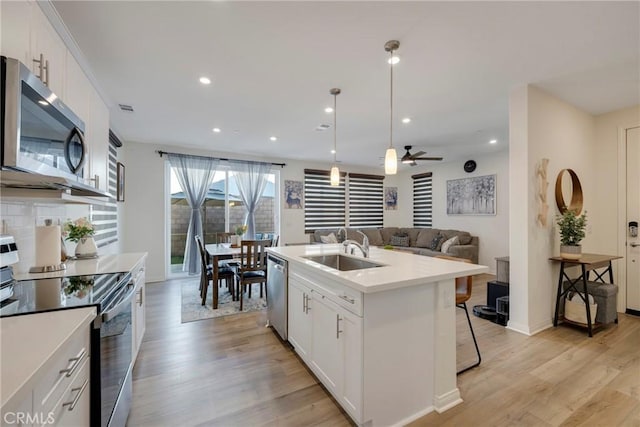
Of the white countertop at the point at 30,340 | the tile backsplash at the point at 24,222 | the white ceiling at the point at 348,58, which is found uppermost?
the white ceiling at the point at 348,58

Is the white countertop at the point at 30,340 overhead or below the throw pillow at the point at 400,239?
overhead

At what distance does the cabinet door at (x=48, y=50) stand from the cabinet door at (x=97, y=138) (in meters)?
0.56

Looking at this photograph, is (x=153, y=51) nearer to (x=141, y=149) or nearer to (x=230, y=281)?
(x=230, y=281)

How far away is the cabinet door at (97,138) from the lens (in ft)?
7.98

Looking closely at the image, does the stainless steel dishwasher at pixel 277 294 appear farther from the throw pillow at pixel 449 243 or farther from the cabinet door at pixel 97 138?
the throw pillow at pixel 449 243

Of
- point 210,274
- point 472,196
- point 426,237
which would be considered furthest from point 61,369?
point 472,196

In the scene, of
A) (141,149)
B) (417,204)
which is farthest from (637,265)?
(141,149)

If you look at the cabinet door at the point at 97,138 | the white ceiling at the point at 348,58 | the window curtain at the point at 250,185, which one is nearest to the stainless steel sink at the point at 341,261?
the white ceiling at the point at 348,58

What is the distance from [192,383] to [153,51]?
2.69 metres

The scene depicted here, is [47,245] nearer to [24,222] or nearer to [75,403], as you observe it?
[24,222]

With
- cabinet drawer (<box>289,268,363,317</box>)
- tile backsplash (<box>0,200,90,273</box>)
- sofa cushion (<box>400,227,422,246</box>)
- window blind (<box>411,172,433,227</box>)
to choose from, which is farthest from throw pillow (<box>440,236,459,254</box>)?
tile backsplash (<box>0,200,90,273</box>)

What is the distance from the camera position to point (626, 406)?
183 cm

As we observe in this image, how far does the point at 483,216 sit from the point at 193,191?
6.20 m

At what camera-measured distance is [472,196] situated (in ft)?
20.2
